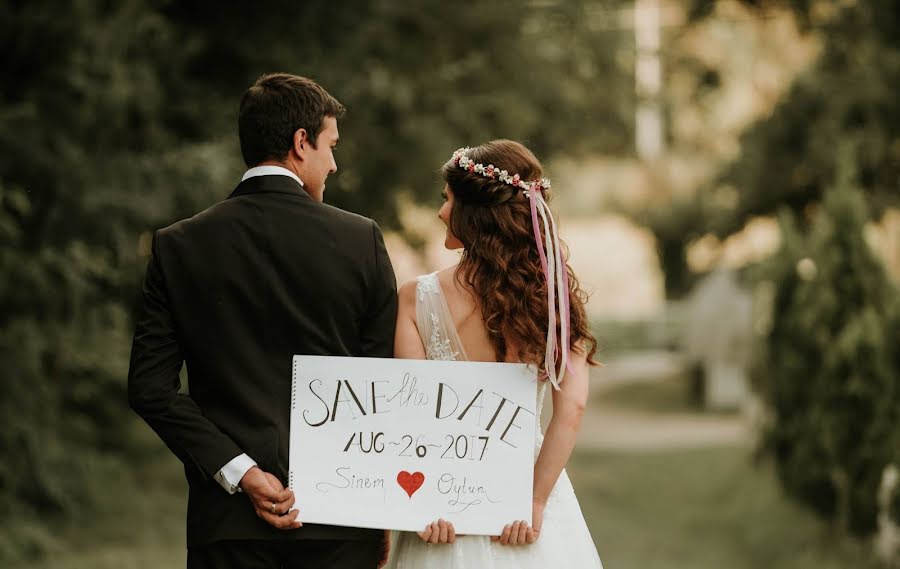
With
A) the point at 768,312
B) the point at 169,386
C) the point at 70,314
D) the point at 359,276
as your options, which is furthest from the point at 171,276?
the point at 768,312

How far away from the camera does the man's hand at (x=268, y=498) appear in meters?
3.17

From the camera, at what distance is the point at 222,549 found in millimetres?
3221

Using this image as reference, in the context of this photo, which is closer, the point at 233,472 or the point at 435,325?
the point at 233,472

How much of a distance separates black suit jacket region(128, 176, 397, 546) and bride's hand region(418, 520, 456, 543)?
0.61 ft

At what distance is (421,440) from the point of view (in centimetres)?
333

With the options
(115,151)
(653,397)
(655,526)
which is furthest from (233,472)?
(653,397)

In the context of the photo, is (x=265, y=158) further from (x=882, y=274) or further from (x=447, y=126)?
(x=447, y=126)

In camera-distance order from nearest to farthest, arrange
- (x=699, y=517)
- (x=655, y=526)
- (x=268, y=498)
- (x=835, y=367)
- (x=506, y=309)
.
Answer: (x=268, y=498)
(x=506, y=309)
(x=835, y=367)
(x=655, y=526)
(x=699, y=517)

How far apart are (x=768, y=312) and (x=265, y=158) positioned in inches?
283

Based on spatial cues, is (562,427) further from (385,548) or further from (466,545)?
(385,548)

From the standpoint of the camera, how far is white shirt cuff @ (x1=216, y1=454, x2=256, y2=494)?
10.4ft

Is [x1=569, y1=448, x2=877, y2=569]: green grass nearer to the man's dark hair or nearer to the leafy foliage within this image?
the leafy foliage

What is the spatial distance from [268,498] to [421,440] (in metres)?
0.45

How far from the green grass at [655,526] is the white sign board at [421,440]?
16.5ft
